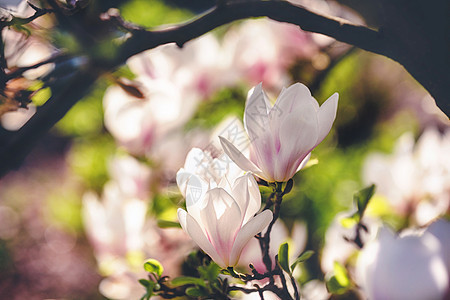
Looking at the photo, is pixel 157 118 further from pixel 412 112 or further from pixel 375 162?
pixel 412 112

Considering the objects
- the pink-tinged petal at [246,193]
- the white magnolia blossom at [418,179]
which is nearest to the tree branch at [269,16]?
the pink-tinged petal at [246,193]

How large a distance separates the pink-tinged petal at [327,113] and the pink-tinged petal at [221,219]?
0.07 m

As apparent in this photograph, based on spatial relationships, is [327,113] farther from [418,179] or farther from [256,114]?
[418,179]

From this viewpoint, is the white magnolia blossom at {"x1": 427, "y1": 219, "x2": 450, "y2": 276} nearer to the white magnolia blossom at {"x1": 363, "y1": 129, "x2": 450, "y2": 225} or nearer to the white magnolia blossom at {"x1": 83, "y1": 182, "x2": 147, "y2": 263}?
the white magnolia blossom at {"x1": 363, "y1": 129, "x2": 450, "y2": 225}

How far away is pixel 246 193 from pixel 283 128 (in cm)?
4

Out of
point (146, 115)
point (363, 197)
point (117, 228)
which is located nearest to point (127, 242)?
point (117, 228)

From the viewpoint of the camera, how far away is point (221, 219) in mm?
267

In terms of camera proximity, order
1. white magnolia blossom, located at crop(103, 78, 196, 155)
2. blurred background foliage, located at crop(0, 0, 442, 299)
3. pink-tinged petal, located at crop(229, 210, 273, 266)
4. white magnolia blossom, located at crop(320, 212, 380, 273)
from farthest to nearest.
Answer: blurred background foliage, located at crop(0, 0, 442, 299), white magnolia blossom, located at crop(103, 78, 196, 155), white magnolia blossom, located at crop(320, 212, 380, 273), pink-tinged petal, located at crop(229, 210, 273, 266)

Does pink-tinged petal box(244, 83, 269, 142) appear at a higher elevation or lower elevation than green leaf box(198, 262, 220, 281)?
higher

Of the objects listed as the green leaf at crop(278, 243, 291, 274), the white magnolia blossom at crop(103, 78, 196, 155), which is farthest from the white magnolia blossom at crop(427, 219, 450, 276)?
the white magnolia blossom at crop(103, 78, 196, 155)

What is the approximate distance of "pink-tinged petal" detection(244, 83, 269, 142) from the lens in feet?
0.86

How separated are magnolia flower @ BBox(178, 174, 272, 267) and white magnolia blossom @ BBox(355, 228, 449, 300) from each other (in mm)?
98

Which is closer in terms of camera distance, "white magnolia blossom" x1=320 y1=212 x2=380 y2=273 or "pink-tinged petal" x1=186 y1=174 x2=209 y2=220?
"pink-tinged petal" x1=186 y1=174 x2=209 y2=220

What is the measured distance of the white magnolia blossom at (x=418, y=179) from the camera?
0.46 metres
